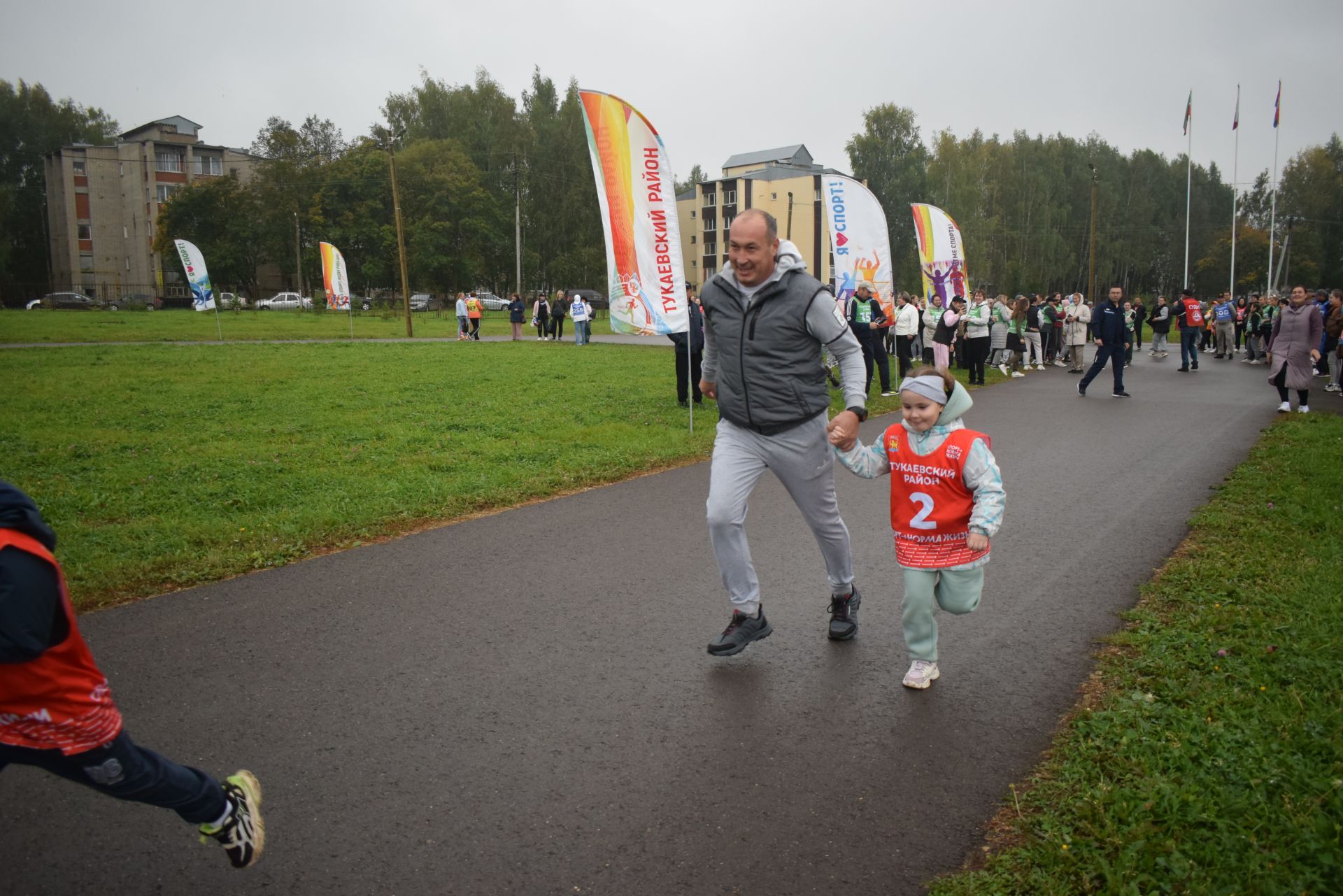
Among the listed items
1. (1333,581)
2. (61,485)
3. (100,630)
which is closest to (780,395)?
(1333,581)

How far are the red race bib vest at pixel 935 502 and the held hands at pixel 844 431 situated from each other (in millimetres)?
199

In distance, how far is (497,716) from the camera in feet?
12.6

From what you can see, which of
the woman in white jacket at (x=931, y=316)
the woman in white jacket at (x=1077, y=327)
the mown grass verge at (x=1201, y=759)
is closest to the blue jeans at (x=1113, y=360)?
the woman in white jacket at (x=931, y=316)

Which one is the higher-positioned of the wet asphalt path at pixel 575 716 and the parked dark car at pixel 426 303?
the parked dark car at pixel 426 303

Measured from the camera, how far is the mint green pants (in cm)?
403

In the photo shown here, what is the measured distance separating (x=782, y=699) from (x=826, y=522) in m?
0.95

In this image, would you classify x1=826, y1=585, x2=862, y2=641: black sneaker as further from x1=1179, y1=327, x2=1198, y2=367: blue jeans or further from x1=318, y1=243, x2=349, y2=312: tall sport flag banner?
x1=318, y1=243, x2=349, y2=312: tall sport flag banner

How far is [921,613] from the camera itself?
4094 millimetres

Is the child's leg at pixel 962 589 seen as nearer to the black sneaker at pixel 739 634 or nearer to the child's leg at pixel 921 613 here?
the child's leg at pixel 921 613

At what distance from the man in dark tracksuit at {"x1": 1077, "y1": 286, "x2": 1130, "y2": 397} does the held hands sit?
42.8ft

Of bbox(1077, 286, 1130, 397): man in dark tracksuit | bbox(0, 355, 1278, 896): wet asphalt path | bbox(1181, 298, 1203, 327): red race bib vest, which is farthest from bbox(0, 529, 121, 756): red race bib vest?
bbox(1181, 298, 1203, 327): red race bib vest

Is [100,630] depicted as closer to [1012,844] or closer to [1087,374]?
[1012,844]

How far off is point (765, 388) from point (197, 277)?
30.1 metres

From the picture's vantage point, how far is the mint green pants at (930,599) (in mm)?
4027
